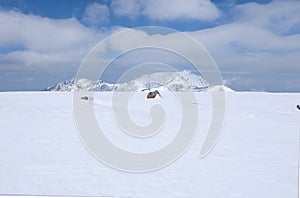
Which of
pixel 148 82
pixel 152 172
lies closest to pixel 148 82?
pixel 148 82

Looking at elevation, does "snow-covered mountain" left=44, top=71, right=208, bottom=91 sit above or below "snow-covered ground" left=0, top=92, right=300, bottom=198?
above

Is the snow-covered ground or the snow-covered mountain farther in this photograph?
the snow-covered mountain

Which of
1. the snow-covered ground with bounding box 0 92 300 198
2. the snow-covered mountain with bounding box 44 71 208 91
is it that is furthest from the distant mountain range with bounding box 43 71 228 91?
the snow-covered ground with bounding box 0 92 300 198

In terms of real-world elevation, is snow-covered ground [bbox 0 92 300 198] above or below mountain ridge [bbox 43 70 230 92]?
below

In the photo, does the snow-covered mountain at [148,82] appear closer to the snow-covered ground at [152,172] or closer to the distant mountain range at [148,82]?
the distant mountain range at [148,82]

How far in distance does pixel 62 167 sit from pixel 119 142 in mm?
2093

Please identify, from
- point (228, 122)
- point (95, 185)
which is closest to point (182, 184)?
point (95, 185)

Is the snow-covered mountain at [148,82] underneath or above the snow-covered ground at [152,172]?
above

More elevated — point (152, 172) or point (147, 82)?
point (147, 82)

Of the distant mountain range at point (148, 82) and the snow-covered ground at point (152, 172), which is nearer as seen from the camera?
the snow-covered ground at point (152, 172)

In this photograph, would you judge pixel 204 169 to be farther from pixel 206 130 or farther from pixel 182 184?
pixel 206 130

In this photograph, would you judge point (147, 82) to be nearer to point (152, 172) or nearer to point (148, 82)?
point (148, 82)

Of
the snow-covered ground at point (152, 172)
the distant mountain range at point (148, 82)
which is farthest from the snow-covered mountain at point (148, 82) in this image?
the snow-covered ground at point (152, 172)

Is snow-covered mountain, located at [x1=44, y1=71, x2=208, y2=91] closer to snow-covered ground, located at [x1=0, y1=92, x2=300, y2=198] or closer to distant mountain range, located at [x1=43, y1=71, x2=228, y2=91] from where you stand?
distant mountain range, located at [x1=43, y1=71, x2=228, y2=91]
